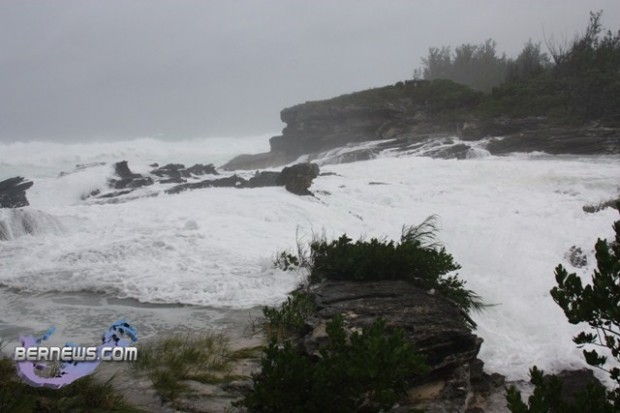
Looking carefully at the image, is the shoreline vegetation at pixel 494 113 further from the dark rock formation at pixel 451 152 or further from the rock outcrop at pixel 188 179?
the rock outcrop at pixel 188 179

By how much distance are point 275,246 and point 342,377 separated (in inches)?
280

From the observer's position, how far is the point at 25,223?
1100cm

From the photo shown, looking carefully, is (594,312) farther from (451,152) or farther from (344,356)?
(451,152)

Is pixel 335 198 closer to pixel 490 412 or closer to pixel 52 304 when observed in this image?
pixel 52 304

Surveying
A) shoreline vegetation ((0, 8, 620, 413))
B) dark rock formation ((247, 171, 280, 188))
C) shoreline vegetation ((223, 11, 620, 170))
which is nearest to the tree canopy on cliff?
shoreline vegetation ((223, 11, 620, 170))

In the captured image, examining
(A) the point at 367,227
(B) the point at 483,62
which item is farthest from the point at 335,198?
(B) the point at 483,62

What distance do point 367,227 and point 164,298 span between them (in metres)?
7.79

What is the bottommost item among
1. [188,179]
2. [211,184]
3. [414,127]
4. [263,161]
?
[211,184]

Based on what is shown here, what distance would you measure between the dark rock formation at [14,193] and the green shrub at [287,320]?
18984 mm

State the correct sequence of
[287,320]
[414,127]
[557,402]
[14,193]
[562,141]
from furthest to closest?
[414,127] → [562,141] → [14,193] → [287,320] → [557,402]

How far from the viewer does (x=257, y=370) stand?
4590 mm

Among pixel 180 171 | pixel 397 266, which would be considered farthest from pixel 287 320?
pixel 180 171

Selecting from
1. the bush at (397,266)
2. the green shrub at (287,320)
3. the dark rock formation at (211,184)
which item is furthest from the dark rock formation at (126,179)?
the green shrub at (287,320)

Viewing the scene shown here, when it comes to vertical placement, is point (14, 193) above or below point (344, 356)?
above
